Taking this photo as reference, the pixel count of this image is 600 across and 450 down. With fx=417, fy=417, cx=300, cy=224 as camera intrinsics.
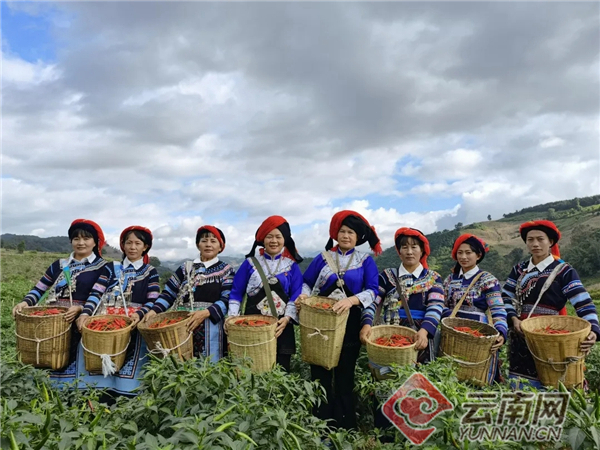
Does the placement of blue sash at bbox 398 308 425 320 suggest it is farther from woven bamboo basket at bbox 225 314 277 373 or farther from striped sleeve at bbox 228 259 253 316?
striped sleeve at bbox 228 259 253 316

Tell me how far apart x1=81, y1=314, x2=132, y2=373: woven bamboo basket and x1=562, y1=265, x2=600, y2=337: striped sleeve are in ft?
12.8

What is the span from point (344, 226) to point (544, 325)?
6.27 feet

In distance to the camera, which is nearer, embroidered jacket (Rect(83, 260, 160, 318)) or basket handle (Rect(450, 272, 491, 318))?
basket handle (Rect(450, 272, 491, 318))

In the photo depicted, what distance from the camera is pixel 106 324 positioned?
12.0 ft

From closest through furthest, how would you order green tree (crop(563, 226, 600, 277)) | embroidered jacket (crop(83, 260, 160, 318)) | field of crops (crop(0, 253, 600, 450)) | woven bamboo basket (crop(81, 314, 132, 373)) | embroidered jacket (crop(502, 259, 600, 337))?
1. field of crops (crop(0, 253, 600, 450))
2. woven bamboo basket (crop(81, 314, 132, 373))
3. embroidered jacket (crop(502, 259, 600, 337))
4. embroidered jacket (crop(83, 260, 160, 318))
5. green tree (crop(563, 226, 600, 277))

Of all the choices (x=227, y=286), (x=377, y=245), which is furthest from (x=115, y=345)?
(x=377, y=245)

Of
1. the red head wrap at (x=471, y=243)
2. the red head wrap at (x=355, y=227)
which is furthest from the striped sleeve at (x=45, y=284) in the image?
the red head wrap at (x=471, y=243)

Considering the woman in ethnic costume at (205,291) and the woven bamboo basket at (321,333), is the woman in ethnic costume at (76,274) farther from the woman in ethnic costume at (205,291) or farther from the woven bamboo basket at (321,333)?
the woven bamboo basket at (321,333)

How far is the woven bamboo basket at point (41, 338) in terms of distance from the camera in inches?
145

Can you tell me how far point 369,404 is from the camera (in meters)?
4.15

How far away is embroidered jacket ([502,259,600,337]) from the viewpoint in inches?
145

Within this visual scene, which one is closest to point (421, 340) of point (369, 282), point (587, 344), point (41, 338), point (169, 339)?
point (369, 282)

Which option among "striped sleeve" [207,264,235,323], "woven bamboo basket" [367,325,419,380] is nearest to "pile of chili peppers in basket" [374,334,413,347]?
"woven bamboo basket" [367,325,419,380]

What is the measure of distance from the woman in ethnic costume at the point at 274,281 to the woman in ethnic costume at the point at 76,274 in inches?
62.5
